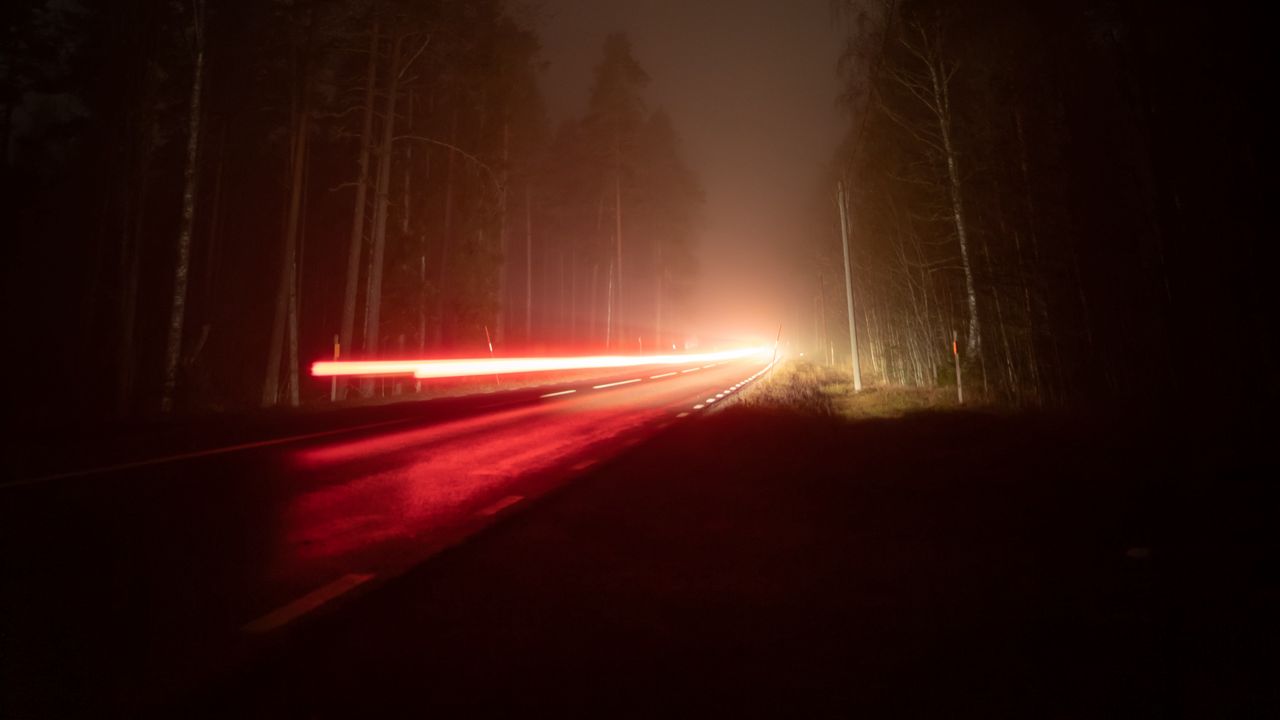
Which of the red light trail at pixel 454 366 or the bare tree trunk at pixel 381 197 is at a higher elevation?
the bare tree trunk at pixel 381 197

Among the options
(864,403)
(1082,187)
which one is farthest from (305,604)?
(864,403)

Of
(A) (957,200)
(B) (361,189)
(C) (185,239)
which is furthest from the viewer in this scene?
(B) (361,189)

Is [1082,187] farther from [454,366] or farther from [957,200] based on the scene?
[454,366]

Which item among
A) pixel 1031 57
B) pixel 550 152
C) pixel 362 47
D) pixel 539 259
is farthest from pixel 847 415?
pixel 539 259

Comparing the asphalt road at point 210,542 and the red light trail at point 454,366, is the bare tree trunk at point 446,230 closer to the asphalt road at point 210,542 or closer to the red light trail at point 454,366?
the red light trail at point 454,366

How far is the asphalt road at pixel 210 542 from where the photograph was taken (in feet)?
7.51

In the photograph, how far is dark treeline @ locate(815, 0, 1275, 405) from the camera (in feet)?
25.1

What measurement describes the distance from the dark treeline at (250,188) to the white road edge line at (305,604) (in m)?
14.7

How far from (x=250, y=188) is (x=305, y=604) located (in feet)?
97.0

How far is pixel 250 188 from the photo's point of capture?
25328 mm

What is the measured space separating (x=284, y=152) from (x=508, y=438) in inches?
821

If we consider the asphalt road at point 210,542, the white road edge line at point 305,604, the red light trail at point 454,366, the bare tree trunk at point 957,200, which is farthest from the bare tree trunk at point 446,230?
the white road edge line at point 305,604

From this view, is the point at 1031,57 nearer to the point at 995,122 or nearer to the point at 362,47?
the point at 995,122

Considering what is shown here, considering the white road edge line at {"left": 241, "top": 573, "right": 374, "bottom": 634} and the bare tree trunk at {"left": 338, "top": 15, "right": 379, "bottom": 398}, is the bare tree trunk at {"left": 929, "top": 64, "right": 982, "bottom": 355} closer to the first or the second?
the white road edge line at {"left": 241, "top": 573, "right": 374, "bottom": 634}
